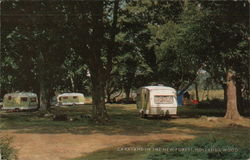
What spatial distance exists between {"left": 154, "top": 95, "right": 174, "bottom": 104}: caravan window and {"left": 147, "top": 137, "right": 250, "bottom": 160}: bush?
2276 centimetres

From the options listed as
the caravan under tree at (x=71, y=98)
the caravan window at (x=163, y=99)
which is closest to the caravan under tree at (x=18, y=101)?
the caravan under tree at (x=71, y=98)

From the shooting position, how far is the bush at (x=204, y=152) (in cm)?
1205

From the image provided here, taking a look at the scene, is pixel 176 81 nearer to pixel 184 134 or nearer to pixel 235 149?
pixel 184 134

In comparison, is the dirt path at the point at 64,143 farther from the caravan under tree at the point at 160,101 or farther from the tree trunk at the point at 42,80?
the tree trunk at the point at 42,80

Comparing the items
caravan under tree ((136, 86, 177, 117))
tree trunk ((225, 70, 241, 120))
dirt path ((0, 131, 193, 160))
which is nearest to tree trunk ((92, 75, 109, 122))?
caravan under tree ((136, 86, 177, 117))

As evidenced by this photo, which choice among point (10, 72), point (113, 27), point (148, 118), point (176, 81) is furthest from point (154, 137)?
point (176, 81)

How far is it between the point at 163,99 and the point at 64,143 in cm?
1677

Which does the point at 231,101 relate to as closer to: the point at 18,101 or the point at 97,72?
the point at 97,72

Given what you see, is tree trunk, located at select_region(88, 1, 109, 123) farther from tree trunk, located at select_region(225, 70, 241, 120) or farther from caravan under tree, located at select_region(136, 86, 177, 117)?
tree trunk, located at select_region(225, 70, 241, 120)

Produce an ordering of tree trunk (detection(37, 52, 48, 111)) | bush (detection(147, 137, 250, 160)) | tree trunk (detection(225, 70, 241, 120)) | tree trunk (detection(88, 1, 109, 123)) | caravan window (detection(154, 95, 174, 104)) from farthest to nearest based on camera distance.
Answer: tree trunk (detection(37, 52, 48, 111)), caravan window (detection(154, 95, 174, 104)), tree trunk (detection(225, 70, 241, 120)), tree trunk (detection(88, 1, 109, 123)), bush (detection(147, 137, 250, 160))

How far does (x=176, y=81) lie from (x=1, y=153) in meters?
43.9

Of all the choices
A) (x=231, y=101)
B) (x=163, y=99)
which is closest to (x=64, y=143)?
(x=163, y=99)

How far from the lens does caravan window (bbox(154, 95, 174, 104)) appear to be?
35594 millimetres

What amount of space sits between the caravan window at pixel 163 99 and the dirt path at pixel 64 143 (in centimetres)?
1202
